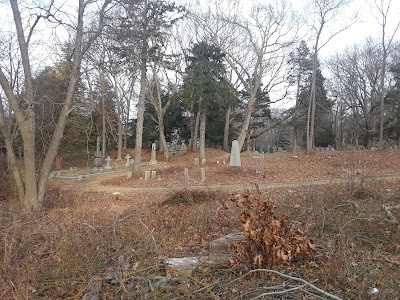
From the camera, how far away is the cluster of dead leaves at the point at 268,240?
14.0 ft

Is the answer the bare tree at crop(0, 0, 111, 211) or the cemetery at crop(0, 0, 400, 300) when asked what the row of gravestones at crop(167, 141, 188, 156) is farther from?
the bare tree at crop(0, 0, 111, 211)

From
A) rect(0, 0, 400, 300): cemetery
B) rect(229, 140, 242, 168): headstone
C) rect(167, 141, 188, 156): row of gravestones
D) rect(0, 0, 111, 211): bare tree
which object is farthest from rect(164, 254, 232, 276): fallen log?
rect(167, 141, 188, 156): row of gravestones

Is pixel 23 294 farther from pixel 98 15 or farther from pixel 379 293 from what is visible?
pixel 98 15

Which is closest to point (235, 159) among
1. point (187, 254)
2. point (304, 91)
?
point (187, 254)

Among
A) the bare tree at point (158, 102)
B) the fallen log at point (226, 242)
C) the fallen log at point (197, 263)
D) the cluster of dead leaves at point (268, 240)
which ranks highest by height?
the bare tree at point (158, 102)

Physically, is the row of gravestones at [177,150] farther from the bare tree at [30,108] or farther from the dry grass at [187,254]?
the dry grass at [187,254]

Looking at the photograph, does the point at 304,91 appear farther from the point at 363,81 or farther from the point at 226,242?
the point at 226,242

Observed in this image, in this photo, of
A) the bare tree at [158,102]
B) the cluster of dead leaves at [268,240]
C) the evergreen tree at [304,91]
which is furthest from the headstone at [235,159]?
the evergreen tree at [304,91]

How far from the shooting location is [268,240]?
424 cm

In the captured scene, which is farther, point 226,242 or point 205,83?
point 205,83

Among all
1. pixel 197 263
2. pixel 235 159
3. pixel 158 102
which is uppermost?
pixel 158 102

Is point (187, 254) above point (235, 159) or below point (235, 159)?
below

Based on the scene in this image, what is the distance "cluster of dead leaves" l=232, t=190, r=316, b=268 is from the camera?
425 centimetres

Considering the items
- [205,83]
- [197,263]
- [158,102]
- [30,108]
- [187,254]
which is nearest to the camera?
[197,263]
